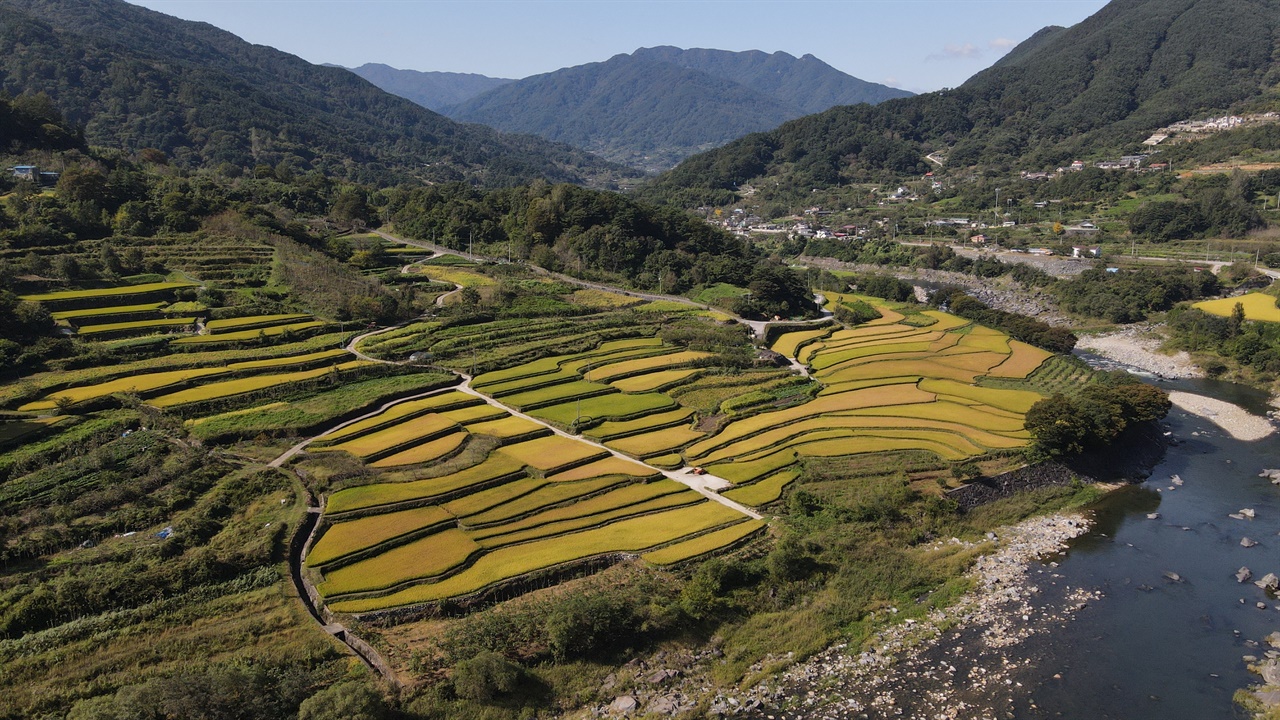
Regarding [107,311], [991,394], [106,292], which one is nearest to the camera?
[107,311]

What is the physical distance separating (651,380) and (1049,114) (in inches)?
7150

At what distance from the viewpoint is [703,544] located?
92.3 feet

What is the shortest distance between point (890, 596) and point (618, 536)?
1090 centimetres

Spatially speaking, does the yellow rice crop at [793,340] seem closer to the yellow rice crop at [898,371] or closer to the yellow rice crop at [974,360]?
the yellow rice crop at [898,371]

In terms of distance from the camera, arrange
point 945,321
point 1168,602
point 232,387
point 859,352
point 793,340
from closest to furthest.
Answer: point 1168,602
point 232,387
point 859,352
point 793,340
point 945,321

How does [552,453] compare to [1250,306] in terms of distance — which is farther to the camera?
[1250,306]

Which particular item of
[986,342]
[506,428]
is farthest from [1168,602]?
[986,342]

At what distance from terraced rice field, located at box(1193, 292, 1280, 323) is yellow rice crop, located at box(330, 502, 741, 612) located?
60.2 meters

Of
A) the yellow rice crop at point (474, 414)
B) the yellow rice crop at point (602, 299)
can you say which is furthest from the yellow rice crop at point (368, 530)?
the yellow rice crop at point (602, 299)

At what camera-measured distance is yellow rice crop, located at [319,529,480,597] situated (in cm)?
2373

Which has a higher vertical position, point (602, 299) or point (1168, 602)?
point (602, 299)

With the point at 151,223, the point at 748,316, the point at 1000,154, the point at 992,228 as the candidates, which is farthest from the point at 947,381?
the point at 1000,154

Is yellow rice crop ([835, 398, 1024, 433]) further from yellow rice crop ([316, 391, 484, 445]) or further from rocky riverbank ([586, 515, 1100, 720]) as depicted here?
yellow rice crop ([316, 391, 484, 445])

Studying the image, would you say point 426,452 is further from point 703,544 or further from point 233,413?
point 703,544
